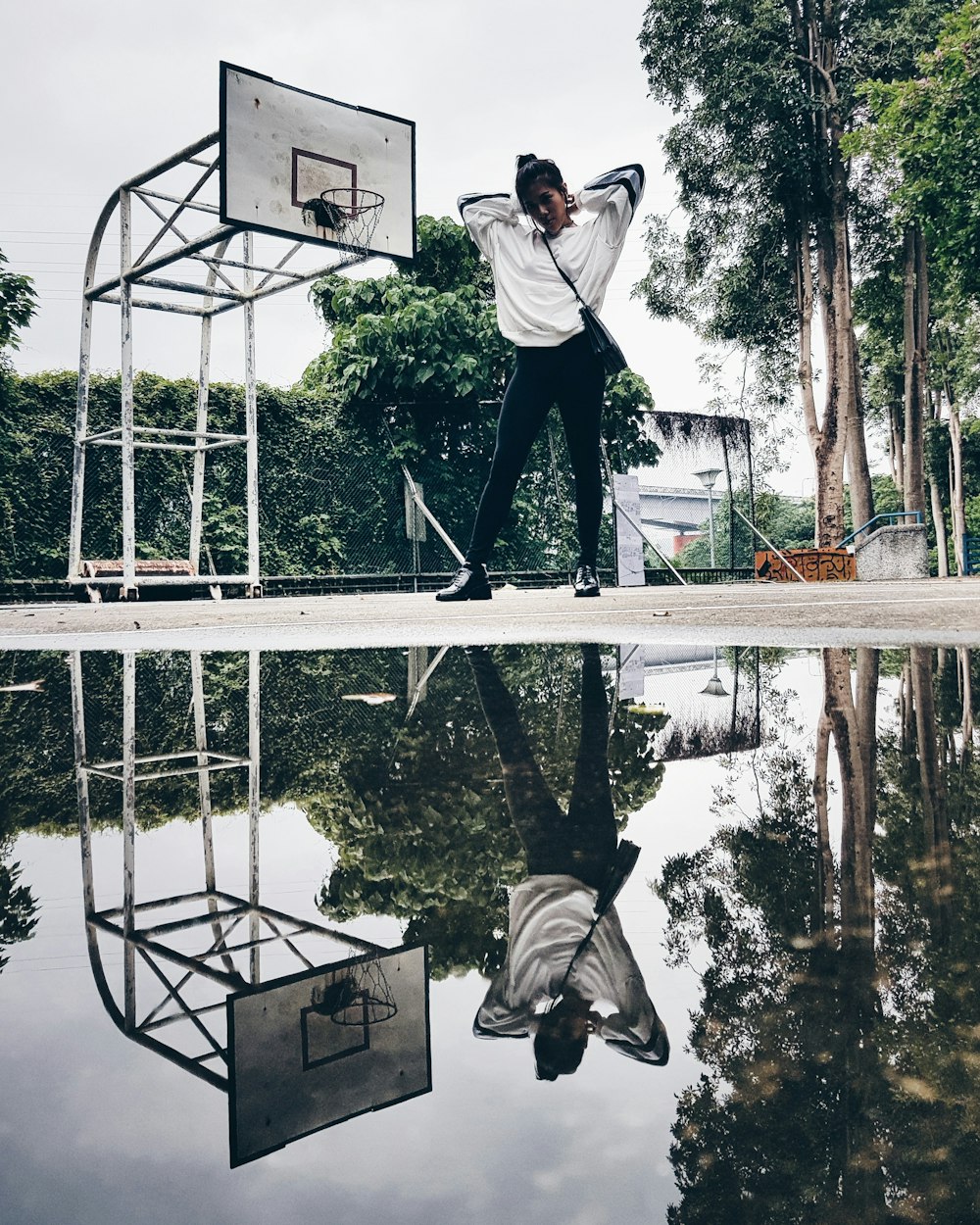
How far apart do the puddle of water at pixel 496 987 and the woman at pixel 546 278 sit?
2829 millimetres

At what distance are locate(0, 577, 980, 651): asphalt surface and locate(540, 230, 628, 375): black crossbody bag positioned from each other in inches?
43.5

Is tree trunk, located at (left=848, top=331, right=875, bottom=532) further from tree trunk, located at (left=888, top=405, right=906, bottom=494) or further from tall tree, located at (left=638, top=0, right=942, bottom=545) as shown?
tree trunk, located at (left=888, top=405, right=906, bottom=494)

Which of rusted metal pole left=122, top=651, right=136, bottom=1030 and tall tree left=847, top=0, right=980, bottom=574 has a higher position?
tall tree left=847, top=0, right=980, bottom=574

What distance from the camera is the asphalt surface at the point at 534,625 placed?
3400 millimetres

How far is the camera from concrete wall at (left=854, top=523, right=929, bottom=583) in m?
17.5

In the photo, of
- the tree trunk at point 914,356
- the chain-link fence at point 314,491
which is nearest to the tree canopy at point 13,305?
the chain-link fence at point 314,491

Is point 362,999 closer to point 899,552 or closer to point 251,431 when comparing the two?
point 251,431

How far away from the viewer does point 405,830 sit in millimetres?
1010

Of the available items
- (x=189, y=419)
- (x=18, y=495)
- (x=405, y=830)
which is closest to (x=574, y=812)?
(x=405, y=830)

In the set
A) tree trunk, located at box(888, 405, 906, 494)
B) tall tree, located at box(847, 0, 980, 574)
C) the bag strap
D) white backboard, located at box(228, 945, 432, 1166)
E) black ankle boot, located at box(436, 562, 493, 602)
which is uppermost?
tall tree, located at box(847, 0, 980, 574)

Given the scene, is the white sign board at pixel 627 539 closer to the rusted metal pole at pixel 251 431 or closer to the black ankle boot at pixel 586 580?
the rusted metal pole at pixel 251 431

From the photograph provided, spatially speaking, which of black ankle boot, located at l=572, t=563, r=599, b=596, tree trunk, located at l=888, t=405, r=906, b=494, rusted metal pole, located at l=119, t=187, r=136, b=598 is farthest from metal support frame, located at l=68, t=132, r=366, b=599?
tree trunk, located at l=888, t=405, r=906, b=494

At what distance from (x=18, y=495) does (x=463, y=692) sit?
445 inches

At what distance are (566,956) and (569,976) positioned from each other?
0.04 metres
